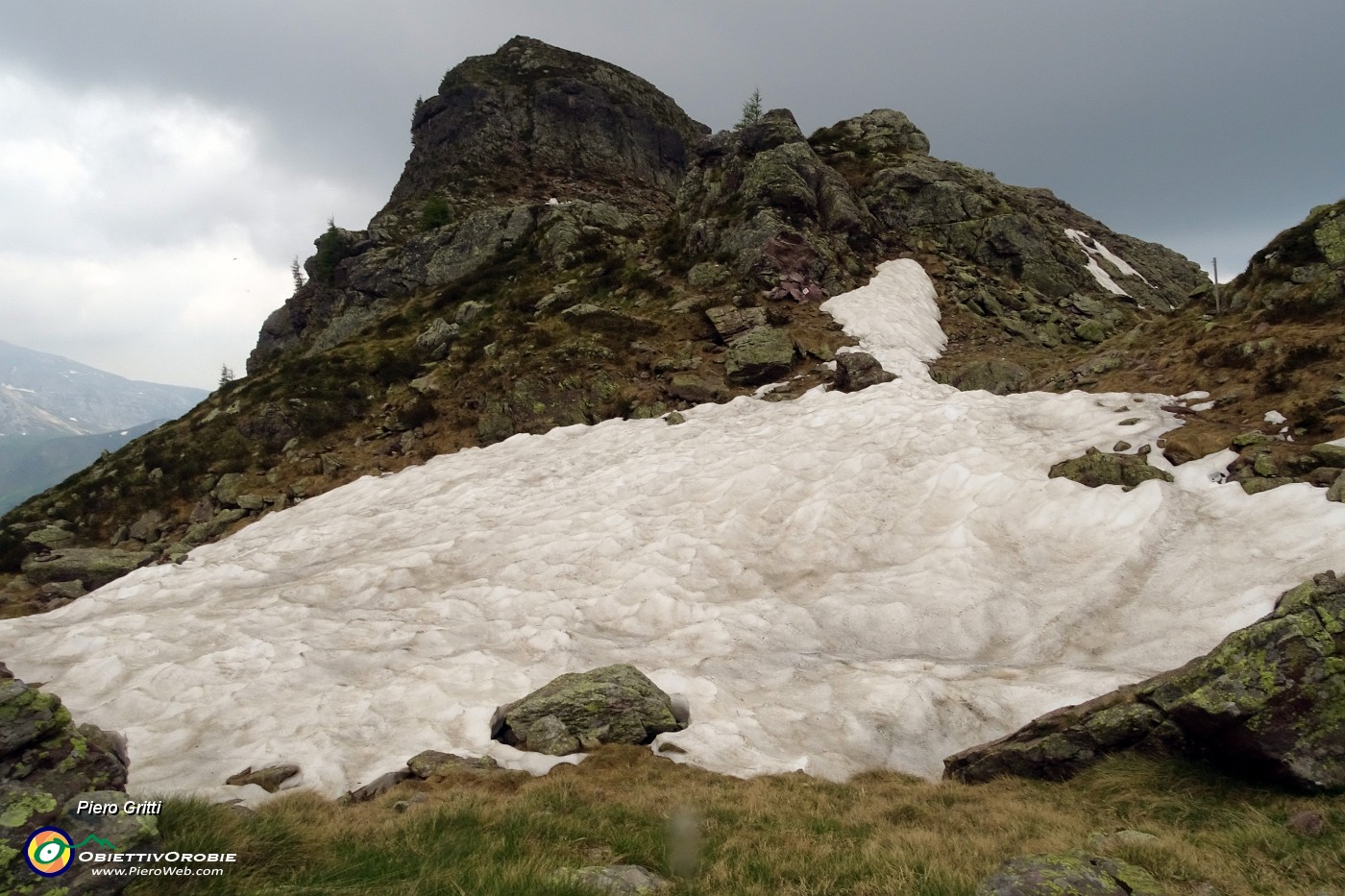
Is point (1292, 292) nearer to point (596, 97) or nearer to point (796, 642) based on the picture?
point (796, 642)

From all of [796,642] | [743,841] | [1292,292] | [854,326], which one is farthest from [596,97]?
[743,841]

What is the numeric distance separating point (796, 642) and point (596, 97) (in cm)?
8611

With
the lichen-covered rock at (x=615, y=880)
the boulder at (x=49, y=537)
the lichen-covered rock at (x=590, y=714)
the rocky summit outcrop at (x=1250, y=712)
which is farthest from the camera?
the boulder at (x=49, y=537)

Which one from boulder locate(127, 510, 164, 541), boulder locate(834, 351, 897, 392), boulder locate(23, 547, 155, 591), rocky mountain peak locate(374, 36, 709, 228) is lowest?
boulder locate(23, 547, 155, 591)

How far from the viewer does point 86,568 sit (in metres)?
22.2

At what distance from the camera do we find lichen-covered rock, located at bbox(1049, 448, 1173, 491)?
1580 cm

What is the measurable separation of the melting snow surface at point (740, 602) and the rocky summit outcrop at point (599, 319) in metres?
5.48

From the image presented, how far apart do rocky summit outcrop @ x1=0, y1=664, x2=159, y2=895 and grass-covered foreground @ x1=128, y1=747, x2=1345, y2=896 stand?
0.46 meters

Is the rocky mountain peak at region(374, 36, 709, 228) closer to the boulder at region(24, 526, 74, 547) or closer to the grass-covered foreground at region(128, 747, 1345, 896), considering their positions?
the boulder at region(24, 526, 74, 547)

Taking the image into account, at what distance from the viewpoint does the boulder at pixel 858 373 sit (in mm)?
26484

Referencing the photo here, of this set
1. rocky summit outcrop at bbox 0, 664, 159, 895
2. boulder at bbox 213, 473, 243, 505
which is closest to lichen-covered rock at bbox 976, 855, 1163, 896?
rocky summit outcrop at bbox 0, 664, 159, 895

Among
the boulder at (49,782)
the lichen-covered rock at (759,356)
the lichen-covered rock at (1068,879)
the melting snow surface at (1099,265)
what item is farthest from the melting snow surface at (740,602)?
the melting snow surface at (1099,265)

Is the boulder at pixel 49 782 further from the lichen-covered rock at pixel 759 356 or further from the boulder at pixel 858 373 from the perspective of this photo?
the lichen-covered rock at pixel 759 356

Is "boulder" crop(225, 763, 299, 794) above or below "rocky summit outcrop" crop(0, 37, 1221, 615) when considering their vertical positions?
below
